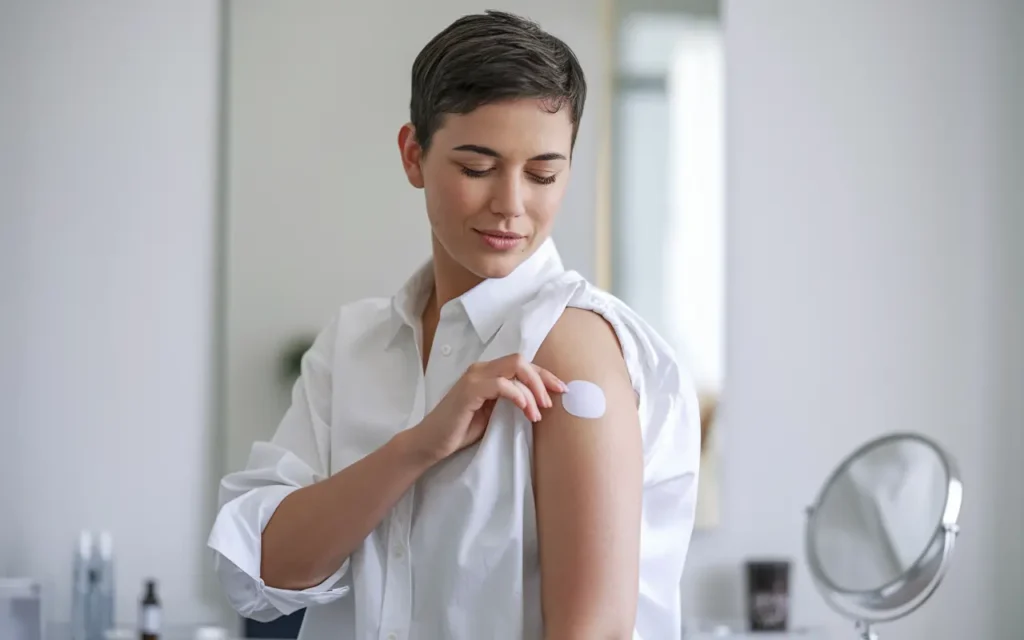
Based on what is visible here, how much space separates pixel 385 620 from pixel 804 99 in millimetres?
2040

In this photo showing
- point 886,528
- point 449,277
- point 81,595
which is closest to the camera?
point 449,277

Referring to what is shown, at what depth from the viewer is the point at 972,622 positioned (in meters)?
2.59

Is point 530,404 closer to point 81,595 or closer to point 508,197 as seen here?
point 508,197

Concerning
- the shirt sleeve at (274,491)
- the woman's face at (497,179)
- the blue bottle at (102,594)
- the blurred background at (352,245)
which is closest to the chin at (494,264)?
the woman's face at (497,179)

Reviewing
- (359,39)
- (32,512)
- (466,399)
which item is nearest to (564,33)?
(359,39)

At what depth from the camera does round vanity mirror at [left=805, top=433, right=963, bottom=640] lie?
1.35m

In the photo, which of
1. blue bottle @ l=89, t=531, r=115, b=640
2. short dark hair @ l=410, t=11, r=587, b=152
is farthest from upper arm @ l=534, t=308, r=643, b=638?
blue bottle @ l=89, t=531, r=115, b=640

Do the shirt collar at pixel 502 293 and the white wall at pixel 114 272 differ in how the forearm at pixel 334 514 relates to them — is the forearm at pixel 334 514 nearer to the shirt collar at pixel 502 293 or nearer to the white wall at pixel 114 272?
the shirt collar at pixel 502 293

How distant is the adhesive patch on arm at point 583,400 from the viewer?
767 mm

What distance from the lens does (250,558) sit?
0.90m

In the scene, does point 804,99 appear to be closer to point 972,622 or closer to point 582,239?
point 582,239

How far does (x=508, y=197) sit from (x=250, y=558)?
0.37m

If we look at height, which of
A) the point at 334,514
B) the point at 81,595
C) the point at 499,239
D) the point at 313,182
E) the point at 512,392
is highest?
the point at 313,182

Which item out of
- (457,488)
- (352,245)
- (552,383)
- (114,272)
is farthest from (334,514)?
(114,272)
